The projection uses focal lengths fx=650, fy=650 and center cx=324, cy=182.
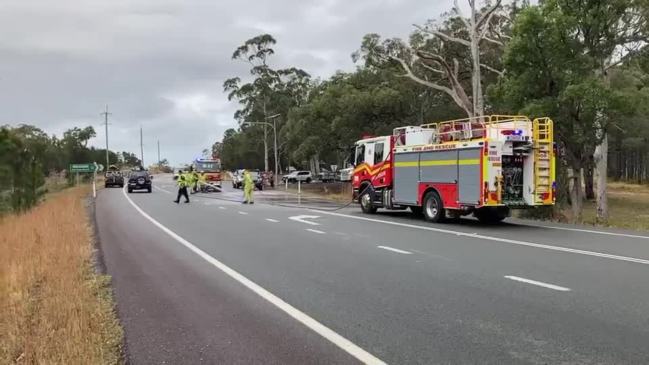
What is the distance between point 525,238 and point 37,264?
9989mm

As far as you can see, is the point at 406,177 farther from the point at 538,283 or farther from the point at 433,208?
the point at 538,283

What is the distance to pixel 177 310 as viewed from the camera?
24.7 ft

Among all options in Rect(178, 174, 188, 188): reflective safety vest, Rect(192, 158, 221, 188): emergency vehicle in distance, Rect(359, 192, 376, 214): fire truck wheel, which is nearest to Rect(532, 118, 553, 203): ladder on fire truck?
Rect(359, 192, 376, 214): fire truck wheel

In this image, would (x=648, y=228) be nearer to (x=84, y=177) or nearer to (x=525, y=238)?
(x=525, y=238)

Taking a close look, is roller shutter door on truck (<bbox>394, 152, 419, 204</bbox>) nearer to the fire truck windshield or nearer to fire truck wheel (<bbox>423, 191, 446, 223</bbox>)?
fire truck wheel (<bbox>423, 191, 446, 223</bbox>)

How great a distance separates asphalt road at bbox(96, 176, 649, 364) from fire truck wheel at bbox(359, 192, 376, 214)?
7.71 metres

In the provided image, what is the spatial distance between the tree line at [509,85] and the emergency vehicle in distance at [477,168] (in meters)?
3.33

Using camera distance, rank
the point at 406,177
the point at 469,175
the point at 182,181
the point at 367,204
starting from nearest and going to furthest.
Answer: the point at 469,175 → the point at 406,177 → the point at 367,204 → the point at 182,181

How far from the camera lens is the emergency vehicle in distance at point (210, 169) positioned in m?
53.9

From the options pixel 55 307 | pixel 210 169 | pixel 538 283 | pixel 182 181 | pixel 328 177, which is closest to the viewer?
pixel 55 307

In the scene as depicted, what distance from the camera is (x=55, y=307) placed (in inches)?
286

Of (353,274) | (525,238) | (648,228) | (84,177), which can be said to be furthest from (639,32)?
(84,177)

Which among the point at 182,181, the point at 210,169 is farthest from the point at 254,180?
the point at 182,181

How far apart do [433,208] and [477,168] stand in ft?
8.24
